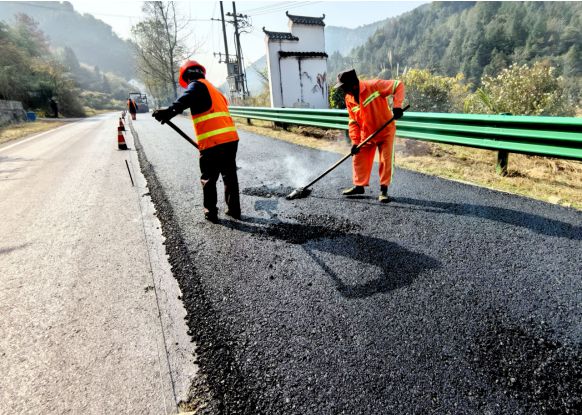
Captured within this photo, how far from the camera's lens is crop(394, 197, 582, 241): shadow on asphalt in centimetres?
277

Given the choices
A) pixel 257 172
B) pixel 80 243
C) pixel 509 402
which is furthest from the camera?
pixel 257 172

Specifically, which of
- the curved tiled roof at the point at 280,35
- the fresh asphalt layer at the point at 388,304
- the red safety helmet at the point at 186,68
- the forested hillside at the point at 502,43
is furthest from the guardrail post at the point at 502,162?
the forested hillside at the point at 502,43

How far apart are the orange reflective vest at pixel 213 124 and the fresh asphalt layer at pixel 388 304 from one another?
898mm

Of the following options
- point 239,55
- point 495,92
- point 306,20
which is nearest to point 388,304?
point 495,92

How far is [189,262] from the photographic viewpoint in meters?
2.68

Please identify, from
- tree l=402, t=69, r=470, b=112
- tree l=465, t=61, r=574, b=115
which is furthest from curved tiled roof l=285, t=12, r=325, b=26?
tree l=402, t=69, r=470, b=112

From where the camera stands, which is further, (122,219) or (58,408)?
(122,219)

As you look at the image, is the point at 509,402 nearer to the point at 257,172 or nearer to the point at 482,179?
the point at 482,179

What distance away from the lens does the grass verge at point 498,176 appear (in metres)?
3.67

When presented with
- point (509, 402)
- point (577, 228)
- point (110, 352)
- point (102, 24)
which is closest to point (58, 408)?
point (110, 352)

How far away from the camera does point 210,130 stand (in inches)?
139

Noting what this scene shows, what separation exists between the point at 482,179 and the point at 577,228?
5.18 feet

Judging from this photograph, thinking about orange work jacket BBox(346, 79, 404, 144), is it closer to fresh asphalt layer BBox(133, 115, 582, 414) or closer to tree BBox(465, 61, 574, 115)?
fresh asphalt layer BBox(133, 115, 582, 414)

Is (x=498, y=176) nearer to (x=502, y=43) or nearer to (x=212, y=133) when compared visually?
(x=212, y=133)
